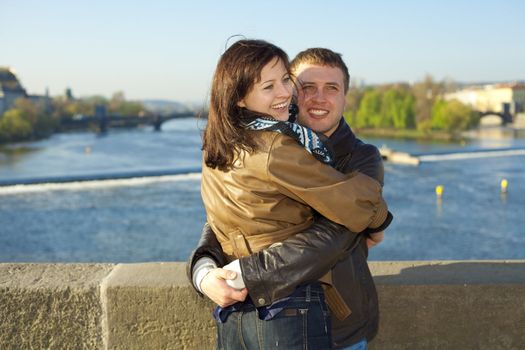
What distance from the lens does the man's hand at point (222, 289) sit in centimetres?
121

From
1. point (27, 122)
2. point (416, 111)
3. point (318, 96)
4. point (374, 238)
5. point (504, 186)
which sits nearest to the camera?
point (374, 238)

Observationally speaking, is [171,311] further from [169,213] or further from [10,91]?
[10,91]

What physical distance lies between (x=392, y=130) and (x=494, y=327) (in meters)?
63.4

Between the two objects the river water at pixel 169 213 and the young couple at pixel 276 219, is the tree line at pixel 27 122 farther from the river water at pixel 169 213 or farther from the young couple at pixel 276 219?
the young couple at pixel 276 219

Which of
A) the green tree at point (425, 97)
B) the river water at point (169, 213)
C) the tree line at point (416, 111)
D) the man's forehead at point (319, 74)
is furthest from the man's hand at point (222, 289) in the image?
A: the green tree at point (425, 97)

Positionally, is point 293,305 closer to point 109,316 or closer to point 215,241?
point 215,241

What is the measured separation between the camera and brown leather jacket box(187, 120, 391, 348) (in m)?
1.18

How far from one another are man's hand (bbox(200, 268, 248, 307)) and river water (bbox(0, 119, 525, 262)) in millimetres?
15222

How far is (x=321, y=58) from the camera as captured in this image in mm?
1636

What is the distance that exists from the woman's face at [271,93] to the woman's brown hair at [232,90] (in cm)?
1

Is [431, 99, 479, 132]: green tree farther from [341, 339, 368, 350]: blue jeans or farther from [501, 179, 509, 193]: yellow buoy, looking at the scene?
[341, 339, 368, 350]: blue jeans

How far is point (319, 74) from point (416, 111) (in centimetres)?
6507

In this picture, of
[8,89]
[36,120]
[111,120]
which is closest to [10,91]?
[8,89]

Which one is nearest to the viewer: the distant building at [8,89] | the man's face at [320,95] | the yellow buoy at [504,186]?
the man's face at [320,95]
